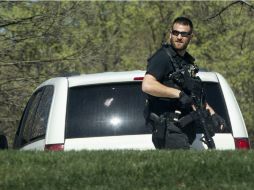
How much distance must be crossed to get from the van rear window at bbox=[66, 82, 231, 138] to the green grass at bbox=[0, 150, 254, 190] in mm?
446

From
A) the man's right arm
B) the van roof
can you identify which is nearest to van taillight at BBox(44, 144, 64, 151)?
the van roof

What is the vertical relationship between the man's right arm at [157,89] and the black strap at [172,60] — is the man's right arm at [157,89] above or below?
below

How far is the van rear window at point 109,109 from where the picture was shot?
7254mm

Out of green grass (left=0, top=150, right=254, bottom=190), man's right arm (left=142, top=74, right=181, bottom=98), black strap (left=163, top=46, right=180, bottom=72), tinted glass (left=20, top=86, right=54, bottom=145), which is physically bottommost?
tinted glass (left=20, top=86, right=54, bottom=145)

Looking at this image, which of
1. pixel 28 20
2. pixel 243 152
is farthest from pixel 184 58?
pixel 28 20

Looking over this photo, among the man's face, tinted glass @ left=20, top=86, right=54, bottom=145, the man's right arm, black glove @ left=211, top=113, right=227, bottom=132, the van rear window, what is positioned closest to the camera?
the man's right arm

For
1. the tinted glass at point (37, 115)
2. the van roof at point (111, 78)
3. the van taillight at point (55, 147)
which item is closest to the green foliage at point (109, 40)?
the tinted glass at point (37, 115)

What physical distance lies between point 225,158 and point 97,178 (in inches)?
44.0

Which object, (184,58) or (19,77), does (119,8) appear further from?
(184,58)

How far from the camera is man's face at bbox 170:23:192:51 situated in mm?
7379

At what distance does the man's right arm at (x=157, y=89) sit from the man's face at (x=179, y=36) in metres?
0.51

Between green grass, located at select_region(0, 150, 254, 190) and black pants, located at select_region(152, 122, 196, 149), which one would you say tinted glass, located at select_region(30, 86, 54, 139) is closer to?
green grass, located at select_region(0, 150, 254, 190)

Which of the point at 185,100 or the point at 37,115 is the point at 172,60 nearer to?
the point at 185,100

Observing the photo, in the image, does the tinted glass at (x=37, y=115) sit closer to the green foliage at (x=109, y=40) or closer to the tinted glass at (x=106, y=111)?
the tinted glass at (x=106, y=111)
